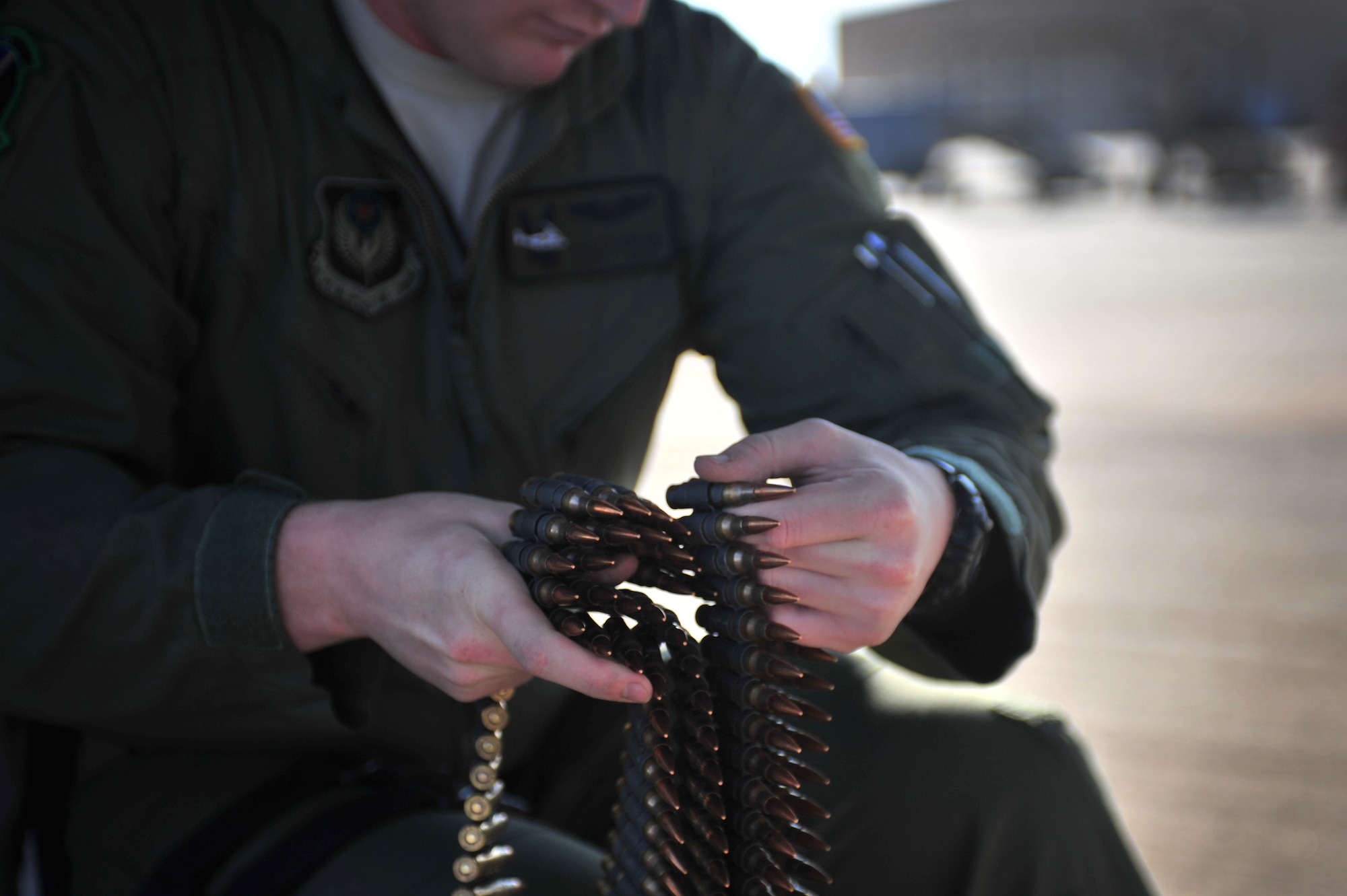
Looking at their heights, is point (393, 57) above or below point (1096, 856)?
above

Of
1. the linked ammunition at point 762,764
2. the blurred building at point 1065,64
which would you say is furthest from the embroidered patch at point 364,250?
the blurred building at point 1065,64

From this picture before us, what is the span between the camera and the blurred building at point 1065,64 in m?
15.7

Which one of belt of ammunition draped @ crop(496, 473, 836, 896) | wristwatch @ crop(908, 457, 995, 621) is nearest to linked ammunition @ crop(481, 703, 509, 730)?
belt of ammunition draped @ crop(496, 473, 836, 896)

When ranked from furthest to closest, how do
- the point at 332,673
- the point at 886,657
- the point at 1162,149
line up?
1. the point at 1162,149
2. the point at 886,657
3. the point at 332,673

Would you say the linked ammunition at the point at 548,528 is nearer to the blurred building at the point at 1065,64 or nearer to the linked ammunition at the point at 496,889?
the linked ammunition at the point at 496,889

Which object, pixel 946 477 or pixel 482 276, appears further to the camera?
pixel 482 276

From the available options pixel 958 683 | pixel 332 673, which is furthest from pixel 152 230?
pixel 958 683

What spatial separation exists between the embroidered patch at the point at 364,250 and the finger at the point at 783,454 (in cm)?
41

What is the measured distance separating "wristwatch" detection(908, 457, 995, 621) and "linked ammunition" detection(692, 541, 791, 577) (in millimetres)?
241

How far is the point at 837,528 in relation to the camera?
948mm

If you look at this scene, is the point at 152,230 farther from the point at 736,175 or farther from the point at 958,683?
the point at 958,683

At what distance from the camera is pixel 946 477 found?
111cm

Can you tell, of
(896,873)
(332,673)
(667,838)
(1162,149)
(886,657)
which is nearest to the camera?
(667,838)

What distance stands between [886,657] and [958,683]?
0.11 metres
